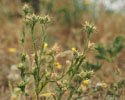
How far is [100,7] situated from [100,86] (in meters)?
2.70

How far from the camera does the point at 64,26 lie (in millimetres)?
4949

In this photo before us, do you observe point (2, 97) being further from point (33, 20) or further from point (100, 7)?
point (100, 7)

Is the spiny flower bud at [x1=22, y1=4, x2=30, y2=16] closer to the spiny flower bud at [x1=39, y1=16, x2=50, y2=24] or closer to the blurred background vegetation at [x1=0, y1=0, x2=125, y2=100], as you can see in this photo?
the spiny flower bud at [x1=39, y1=16, x2=50, y2=24]

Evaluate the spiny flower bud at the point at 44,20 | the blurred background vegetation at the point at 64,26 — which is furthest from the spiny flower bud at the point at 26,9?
the blurred background vegetation at the point at 64,26

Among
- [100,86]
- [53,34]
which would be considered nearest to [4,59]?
[53,34]

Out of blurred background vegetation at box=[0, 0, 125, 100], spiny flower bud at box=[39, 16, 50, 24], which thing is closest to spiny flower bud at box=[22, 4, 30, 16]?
spiny flower bud at box=[39, 16, 50, 24]

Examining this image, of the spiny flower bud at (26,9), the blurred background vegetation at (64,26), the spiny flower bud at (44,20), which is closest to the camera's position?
the spiny flower bud at (44,20)

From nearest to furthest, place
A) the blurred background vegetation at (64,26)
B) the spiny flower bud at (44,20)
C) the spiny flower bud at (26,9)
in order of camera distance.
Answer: the spiny flower bud at (44,20) → the spiny flower bud at (26,9) → the blurred background vegetation at (64,26)

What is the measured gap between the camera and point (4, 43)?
13.1 ft

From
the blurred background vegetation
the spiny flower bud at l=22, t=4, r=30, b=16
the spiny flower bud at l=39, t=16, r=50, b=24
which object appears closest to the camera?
the spiny flower bud at l=39, t=16, r=50, b=24

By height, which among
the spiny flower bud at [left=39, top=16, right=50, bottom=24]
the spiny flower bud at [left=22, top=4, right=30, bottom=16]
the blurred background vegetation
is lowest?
the spiny flower bud at [left=39, top=16, right=50, bottom=24]

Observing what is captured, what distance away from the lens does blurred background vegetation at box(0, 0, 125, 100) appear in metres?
3.49

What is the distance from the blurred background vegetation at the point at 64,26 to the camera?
11.5 feet

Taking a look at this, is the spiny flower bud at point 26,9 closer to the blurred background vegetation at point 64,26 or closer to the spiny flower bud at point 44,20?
the spiny flower bud at point 44,20
